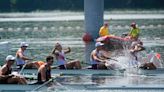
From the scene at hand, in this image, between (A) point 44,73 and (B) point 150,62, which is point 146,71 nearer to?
(B) point 150,62

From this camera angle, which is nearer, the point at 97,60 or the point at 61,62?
the point at 97,60

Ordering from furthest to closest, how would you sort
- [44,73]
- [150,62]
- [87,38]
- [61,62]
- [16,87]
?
[87,38]
[61,62]
[150,62]
[44,73]
[16,87]

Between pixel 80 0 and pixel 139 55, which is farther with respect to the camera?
pixel 80 0

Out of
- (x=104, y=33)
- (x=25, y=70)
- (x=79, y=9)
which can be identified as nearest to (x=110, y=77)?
(x=25, y=70)

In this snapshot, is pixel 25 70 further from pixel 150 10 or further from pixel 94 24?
pixel 150 10

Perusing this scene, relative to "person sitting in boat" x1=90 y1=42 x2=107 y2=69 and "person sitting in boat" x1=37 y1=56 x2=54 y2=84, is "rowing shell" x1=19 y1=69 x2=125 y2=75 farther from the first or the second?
"person sitting in boat" x1=37 y1=56 x2=54 y2=84

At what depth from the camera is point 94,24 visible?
39.9 m

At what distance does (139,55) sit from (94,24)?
15095 millimetres

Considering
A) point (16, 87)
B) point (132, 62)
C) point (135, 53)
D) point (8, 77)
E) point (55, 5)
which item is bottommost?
point (55, 5)

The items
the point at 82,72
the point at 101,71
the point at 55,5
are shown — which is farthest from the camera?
the point at 55,5

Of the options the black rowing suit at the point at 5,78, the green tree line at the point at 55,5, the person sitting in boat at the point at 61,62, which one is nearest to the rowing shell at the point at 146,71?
the person sitting in boat at the point at 61,62

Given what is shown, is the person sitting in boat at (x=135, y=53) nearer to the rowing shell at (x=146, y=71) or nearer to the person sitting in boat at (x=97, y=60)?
the rowing shell at (x=146, y=71)

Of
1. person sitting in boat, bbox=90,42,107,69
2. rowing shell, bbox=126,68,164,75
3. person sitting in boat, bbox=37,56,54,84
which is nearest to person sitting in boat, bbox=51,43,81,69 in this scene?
person sitting in boat, bbox=90,42,107,69

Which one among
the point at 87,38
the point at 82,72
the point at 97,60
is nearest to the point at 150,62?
the point at 97,60
